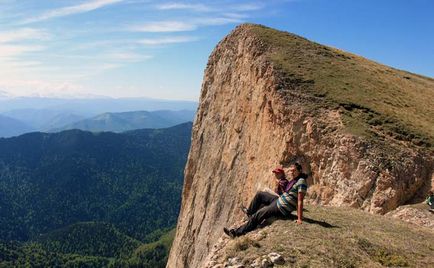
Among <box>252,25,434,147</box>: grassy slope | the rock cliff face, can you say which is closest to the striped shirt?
the rock cliff face

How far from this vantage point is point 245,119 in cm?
4456

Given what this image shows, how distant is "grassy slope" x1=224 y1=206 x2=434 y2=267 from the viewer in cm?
1356

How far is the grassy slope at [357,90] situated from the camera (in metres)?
32.6

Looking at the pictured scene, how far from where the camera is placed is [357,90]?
1567 inches

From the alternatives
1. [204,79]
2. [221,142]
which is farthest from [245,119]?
[204,79]

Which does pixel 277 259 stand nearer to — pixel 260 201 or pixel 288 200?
pixel 288 200

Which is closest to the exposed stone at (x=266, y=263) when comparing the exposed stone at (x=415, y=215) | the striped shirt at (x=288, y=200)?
the striped shirt at (x=288, y=200)

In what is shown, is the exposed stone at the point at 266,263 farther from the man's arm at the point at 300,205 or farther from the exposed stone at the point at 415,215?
the exposed stone at the point at 415,215

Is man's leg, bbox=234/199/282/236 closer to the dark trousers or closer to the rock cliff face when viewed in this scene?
the dark trousers

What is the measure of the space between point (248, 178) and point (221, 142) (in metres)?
9.72

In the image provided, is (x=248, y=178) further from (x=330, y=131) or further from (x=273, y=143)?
(x=330, y=131)

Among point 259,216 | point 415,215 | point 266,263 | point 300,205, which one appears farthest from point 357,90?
point 266,263

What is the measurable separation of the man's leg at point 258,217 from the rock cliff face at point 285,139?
39.1 feet

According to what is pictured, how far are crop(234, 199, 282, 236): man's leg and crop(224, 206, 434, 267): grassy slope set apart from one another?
0.45m
